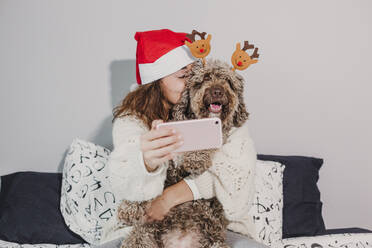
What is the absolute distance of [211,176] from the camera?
4.20 feet

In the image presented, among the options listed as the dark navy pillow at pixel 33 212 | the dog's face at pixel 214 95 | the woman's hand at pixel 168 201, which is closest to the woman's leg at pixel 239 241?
the woman's hand at pixel 168 201

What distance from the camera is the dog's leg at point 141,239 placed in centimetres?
118

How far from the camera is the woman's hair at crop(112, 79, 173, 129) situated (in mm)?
1458

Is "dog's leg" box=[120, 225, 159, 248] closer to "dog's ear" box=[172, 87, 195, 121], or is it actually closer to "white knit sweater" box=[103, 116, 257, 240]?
"white knit sweater" box=[103, 116, 257, 240]

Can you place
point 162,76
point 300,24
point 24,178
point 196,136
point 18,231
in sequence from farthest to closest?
1. point 300,24
2. point 24,178
3. point 18,231
4. point 162,76
5. point 196,136

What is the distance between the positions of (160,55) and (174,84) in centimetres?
15

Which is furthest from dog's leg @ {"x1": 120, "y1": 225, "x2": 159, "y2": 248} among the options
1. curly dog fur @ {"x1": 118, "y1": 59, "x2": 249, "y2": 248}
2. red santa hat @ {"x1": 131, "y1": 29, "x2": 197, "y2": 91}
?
red santa hat @ {"x1": 131, "y1": 29, "x2": 197, "y2": 91}

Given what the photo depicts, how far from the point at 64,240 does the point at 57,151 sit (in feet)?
2.07

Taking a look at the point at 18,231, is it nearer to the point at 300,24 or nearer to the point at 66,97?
the point at 66,97

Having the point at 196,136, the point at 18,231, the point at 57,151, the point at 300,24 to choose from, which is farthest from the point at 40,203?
the point at 300,24

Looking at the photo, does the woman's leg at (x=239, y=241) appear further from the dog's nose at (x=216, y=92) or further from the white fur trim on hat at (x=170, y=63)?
the white fur trim on hat at (x=170, y=63)

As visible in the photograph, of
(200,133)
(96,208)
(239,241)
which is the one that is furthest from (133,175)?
(96,208)

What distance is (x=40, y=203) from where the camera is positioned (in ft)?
6.17

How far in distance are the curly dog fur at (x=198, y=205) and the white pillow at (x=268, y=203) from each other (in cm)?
57
